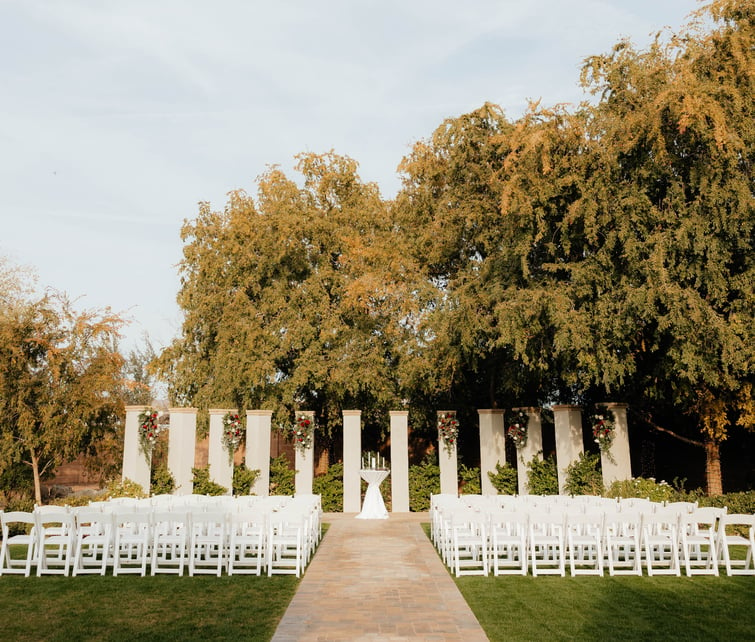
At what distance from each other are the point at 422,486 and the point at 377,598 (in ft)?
35.7

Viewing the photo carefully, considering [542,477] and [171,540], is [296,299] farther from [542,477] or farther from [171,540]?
[171,540]

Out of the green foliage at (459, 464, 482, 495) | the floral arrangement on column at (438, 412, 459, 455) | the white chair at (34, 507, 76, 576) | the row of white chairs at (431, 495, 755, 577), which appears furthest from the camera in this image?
the green foliage at (459, 464, 482, 495)

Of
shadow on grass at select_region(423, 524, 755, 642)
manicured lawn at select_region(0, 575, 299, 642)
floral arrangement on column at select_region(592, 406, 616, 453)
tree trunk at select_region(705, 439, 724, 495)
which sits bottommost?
shadow on grass at select_region(423, 524, 755, 642)

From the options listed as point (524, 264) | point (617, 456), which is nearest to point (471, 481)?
point (617, 456)

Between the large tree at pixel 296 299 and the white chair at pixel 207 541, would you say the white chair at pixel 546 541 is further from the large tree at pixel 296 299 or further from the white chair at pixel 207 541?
the large tree at pixel 296 299

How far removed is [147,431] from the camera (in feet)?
53.6

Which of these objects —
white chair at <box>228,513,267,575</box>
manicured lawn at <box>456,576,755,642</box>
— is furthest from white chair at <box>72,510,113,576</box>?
manicured lawn at <box>456,576,755,642</box>

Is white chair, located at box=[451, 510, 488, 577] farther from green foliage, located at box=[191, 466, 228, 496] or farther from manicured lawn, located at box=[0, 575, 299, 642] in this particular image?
green foliage, located at box=[191, 466, 228, 496]

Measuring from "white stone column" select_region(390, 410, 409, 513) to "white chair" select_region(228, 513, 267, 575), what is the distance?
759cm

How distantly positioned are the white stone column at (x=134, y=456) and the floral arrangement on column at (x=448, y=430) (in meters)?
7.43

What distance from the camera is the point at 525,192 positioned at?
13.8 m

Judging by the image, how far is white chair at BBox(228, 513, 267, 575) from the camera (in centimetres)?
901

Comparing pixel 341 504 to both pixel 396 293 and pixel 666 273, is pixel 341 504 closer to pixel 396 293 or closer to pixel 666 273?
pixel 396 293

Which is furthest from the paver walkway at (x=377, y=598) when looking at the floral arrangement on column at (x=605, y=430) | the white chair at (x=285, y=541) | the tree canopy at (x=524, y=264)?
the floral arrangement on column at (x=605, y=430)
